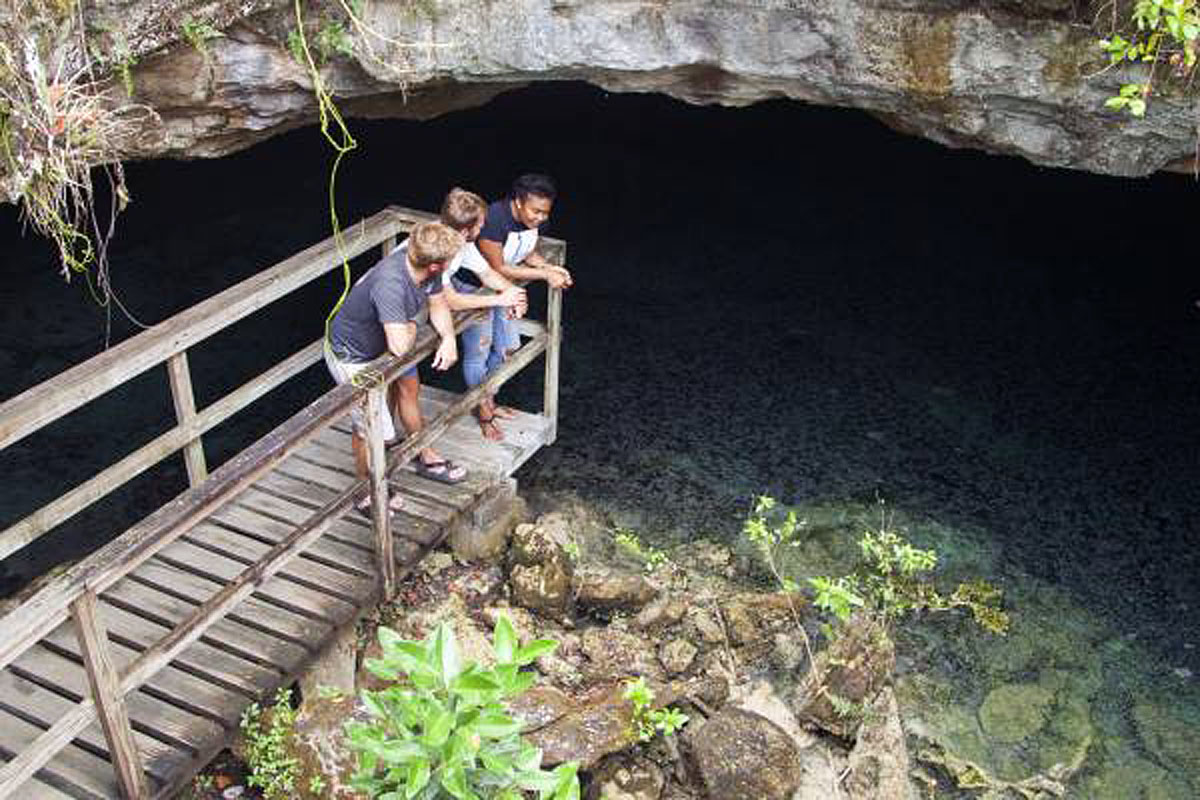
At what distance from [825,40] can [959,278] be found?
5745 mm

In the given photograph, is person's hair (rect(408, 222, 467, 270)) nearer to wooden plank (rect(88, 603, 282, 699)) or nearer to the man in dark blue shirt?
the man in dark blue shirt

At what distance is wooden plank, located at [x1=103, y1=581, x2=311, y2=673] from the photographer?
5.13m

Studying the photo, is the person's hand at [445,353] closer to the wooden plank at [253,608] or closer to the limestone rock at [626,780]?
the wooden plank at [253,608]

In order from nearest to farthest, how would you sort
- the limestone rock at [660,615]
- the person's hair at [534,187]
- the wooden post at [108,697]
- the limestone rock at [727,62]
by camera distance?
1. the wooden post at [108,697]
2. the limestone rock at [727,62]
3. the person's hair at [534,187]
4. the limestone rock at [660,615]

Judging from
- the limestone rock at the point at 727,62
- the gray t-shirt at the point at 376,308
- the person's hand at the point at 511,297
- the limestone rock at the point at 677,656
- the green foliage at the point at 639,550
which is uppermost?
the limestone rock at the point at 727,62

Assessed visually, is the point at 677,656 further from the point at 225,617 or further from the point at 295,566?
the point at 225,617

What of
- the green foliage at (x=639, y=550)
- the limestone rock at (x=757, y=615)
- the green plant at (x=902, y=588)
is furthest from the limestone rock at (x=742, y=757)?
the green foliage at (x=639, y=550)

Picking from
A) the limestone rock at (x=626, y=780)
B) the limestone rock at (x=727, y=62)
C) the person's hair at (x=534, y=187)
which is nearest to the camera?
the limestone rock at (x=626, y=780)

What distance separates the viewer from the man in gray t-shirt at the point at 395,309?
204 inches

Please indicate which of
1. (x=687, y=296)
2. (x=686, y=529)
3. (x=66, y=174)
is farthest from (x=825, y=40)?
(x=687, y=296)

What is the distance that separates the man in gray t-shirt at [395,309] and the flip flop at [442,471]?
789 millimetres

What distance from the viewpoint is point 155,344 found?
517 centimetres

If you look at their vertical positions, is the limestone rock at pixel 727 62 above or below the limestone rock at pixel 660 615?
above

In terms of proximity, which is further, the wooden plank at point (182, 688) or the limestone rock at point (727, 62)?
the limestone rock at point (727, 62)
